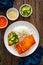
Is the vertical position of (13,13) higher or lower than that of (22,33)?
higher

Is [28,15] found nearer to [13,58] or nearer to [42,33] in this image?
[42,33]

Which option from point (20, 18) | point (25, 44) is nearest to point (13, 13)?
point (20, 18)

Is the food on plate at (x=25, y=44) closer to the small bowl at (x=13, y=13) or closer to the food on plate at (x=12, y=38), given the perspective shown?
the food on plate at (x=12, y=38)

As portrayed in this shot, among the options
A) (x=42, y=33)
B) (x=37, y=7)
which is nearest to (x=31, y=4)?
(x=37, y=7)

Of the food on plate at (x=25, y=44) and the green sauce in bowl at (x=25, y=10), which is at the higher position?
the green sauce in bowl at (x=25, y=10)

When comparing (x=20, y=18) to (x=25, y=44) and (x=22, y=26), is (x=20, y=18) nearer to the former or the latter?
(x=22, y=26)

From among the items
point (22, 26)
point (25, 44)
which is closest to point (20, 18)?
point (22, 26)

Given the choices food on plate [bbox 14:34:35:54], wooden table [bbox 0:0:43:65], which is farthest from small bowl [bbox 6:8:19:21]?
food on plate [bbox 14:34:35:54]

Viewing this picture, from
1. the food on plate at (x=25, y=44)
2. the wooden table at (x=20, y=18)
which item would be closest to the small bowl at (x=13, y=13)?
the wooden table at (x=20, y=18)

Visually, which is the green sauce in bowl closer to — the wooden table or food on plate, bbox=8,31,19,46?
the wooden table

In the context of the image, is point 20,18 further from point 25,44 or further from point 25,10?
point 25,44
